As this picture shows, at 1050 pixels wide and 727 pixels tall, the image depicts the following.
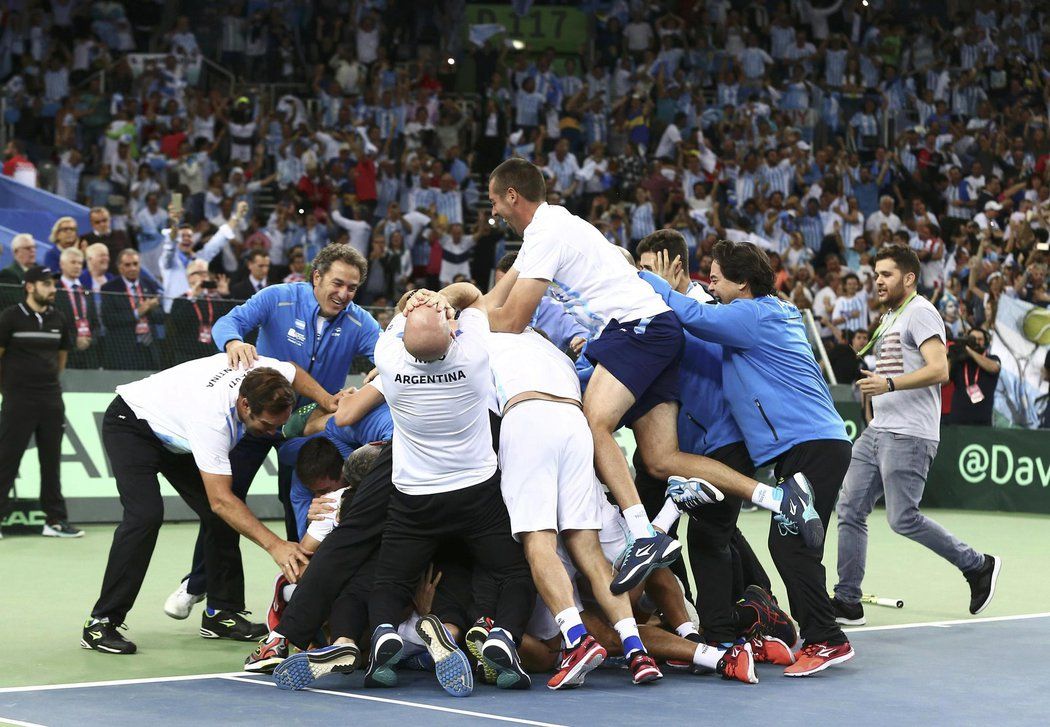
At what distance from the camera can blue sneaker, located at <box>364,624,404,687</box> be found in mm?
7027

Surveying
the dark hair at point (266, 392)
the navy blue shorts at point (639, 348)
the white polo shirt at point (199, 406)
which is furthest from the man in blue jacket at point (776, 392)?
the white polo shirt at point (199, 406)

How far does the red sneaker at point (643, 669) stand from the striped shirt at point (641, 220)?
16.5 m

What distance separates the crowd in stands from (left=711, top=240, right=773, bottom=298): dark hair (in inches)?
436

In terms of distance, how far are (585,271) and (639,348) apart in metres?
0.49

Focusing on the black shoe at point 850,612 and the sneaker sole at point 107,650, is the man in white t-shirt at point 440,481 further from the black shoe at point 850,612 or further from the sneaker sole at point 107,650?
the black shoe at point 850,612

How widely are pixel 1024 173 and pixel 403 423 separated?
21.0 meters

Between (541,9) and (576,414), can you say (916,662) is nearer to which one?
(576,414)

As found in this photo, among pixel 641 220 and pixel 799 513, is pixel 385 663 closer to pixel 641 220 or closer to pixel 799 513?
pixel 799 513

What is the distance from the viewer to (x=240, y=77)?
88.8 ft

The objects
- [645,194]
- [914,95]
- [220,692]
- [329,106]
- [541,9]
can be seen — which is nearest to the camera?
[220,692]

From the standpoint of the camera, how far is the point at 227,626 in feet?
28.6

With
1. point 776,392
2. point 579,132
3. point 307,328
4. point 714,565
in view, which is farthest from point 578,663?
point 579,132

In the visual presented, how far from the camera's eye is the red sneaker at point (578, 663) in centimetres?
699

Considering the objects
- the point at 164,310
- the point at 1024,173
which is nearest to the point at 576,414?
the point at 164,310
